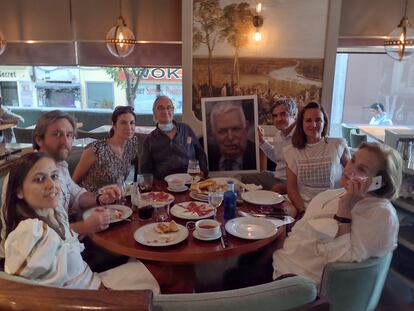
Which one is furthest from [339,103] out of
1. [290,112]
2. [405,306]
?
[405,306]

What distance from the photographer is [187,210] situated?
210 cm

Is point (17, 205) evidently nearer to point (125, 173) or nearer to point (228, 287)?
point (228, 287)

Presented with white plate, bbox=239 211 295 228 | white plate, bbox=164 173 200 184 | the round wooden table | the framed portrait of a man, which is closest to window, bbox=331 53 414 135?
the framed portrait of a man

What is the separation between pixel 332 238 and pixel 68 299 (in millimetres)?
1197

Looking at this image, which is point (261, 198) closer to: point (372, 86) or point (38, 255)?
point (38, 255)

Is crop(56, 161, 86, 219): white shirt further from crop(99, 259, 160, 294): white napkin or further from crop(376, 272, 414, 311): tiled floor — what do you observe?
crop(376, 272, 414, 311): tiled floor

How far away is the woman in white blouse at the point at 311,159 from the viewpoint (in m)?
2.51

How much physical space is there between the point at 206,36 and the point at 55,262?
10.9ft

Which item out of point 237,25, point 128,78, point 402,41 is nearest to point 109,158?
point 237,25

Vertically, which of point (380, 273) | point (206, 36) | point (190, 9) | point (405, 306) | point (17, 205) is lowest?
point (405, 306)

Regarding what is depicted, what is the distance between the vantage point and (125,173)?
8.86ft

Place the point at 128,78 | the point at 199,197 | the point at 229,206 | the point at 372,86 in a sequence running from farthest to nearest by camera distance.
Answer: the point at 128,78 → the point at 372,86 → the point at 199,197 → the point at 229,206

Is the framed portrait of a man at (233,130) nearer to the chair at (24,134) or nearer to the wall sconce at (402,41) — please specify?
the wall sconce at (402,41)

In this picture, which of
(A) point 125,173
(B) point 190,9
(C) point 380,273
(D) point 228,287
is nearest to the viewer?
(C) point 380,273
